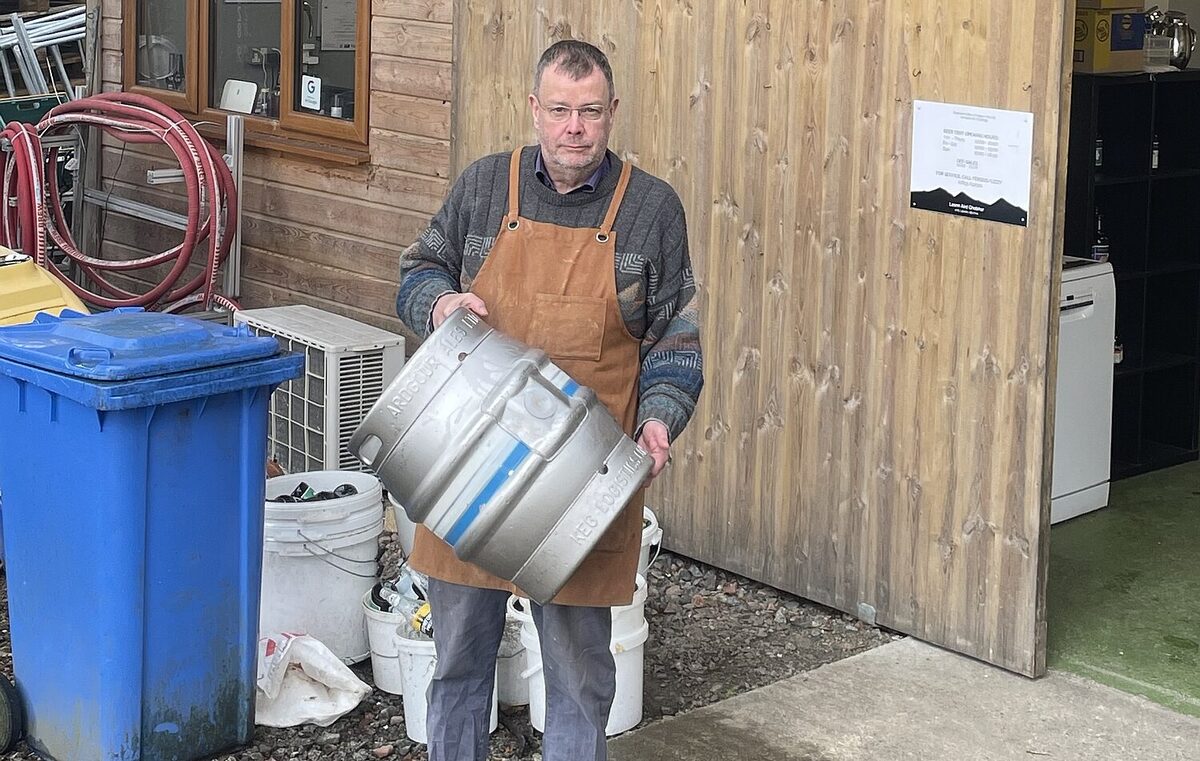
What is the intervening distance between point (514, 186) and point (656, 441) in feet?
2.03

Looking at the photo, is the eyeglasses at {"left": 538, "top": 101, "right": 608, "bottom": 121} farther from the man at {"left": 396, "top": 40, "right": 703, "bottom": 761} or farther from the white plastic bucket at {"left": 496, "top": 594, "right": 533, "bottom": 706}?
the white plastic bucket at {"left": 496, "top": 594, "right": 533, "bottom": 706}

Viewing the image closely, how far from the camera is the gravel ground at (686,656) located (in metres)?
4.18

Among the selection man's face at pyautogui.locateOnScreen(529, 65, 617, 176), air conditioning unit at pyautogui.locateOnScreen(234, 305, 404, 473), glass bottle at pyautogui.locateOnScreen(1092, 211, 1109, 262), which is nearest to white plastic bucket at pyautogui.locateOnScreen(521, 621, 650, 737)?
man's face at pyautogui.locateOnScreen(529, 65, 617, 176)

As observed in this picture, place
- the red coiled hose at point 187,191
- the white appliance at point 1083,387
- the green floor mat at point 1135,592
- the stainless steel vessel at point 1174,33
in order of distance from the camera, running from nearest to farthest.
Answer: the green floor mat at point 1135,592 → the white appliance at point 1083,387 → the stainless steel vessel at point 1174,33 → the red coiled hose at point 187,191

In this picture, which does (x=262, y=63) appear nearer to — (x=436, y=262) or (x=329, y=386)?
(x=329, y=386)

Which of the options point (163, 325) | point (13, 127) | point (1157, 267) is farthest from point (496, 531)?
point (13, 127)

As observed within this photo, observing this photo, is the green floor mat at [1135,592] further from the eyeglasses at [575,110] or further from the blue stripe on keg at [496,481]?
the eyeglasses at [575,110]

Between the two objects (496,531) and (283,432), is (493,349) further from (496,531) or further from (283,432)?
(283,432)

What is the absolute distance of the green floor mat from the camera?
4.71 m

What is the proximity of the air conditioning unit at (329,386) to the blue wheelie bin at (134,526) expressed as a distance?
6.96 feet

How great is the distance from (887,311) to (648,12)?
4.56 ft

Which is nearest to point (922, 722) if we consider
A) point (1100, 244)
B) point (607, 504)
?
point (607, 504)

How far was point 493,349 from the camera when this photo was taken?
3141mm

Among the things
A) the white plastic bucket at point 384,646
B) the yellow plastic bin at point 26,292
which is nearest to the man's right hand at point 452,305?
the white plastic bucket at point 384,646
